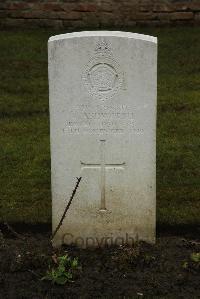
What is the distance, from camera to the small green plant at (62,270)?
14.2 ft

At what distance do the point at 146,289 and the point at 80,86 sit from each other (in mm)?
1355

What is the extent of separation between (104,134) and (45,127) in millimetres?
2908

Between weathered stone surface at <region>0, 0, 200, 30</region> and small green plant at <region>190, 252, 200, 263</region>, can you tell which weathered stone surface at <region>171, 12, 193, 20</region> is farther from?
small green plant at <region>190, 252, 200, 263</region>

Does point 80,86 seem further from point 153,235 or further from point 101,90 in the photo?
point 153,235

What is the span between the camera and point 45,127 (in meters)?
7.41

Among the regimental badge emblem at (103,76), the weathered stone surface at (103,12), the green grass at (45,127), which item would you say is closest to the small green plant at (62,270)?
the green grass at (45,127)

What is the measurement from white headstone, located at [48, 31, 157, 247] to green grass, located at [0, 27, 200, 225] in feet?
1.82

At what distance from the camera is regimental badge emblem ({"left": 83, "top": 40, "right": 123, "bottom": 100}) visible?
4.48 meters

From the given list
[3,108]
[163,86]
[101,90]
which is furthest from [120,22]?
[101,90]

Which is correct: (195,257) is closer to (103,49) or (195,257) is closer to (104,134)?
(104,134)

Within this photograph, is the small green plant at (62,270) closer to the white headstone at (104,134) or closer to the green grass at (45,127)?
the white headstone at (104,134)

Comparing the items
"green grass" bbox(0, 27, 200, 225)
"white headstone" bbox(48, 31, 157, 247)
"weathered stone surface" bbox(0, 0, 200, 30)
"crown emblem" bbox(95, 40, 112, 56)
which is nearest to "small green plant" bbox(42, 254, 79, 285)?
"white headstone" bbox(48, 31, 157, 247)

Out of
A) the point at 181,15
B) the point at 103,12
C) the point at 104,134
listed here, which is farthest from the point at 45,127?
the point at 181,15

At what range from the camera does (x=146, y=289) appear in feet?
14.1
